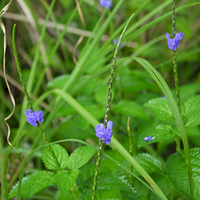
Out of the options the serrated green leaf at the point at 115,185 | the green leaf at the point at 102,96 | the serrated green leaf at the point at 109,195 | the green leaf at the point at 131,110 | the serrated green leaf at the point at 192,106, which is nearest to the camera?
the serrated green leaf at the point at 109,195

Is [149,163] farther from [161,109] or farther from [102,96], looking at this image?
[102,96]

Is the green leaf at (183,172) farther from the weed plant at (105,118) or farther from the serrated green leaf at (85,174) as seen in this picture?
the serrated green leaf at (85,174)

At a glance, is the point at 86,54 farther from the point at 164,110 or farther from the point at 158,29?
the point at 158,29

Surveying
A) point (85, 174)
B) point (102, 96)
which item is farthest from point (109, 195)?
point (102, 96)

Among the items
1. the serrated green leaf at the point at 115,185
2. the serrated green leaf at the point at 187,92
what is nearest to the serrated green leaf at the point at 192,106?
the serrated green leaf at the point at 115,185

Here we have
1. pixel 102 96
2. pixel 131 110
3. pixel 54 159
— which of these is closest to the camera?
pixel 54 159

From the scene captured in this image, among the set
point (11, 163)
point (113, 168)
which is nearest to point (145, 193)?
point (113, 168)
